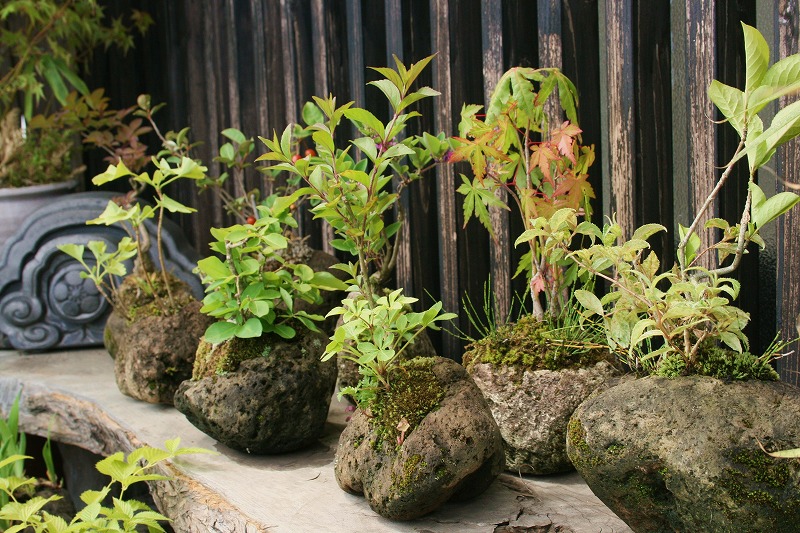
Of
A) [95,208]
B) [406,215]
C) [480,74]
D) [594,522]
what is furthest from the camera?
[95,208]

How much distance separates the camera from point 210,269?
98.1 inches

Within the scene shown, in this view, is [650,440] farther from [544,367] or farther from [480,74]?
[480,74]

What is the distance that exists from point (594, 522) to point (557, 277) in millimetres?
612

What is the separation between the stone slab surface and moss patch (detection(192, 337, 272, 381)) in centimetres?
25

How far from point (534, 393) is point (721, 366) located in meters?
0.56

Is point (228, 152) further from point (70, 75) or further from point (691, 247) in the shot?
point (691, 247)

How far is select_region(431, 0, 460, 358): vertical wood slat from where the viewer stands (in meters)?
2.81

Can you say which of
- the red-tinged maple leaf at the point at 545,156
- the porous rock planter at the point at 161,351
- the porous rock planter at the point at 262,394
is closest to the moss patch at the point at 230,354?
the porous rock planter at the point at 262,394

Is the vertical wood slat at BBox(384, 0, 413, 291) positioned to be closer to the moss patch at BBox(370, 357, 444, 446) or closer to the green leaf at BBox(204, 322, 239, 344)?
the green leaf at BBox(204, 322, 239, 344)

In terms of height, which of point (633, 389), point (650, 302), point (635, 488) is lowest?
point (635, 488)

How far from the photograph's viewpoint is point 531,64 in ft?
8.54

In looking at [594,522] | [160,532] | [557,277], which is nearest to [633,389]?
[594,522]

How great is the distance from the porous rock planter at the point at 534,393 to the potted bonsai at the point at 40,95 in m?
2.73

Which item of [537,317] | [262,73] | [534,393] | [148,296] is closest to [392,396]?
[534,393]
